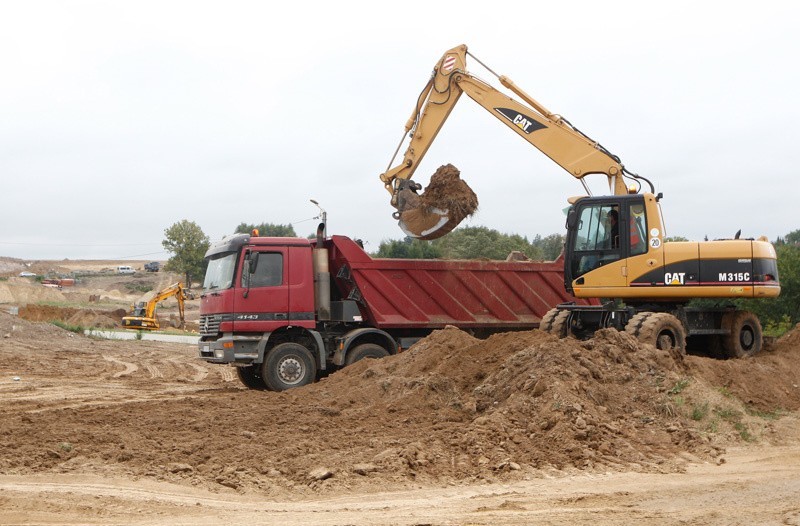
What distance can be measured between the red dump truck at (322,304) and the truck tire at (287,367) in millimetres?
18

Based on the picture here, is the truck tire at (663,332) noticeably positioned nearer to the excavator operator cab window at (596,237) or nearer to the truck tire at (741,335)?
the excavator operator cab window at (596,237)

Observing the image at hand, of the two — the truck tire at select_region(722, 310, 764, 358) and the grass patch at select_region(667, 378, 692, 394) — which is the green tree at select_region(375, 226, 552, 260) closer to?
the truck tire at select_region(722, 310, 764, 358)

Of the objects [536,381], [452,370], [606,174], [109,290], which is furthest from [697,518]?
[109,290]

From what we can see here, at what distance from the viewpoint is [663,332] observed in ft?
43.9

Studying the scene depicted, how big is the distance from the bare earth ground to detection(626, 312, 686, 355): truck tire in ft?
2.53

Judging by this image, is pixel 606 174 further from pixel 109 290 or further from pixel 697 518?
pixel 109 290

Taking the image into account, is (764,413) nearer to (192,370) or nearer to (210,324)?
(210,324)

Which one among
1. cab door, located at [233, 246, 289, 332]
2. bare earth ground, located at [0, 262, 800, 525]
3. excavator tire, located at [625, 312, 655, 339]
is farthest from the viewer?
cab door, located at [233, 246, 289, 332]

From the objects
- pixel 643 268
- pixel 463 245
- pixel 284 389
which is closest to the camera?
pixel 643 268

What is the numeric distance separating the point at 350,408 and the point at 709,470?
4747 millimetres

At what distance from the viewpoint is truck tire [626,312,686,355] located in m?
13.0

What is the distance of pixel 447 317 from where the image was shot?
53.9ft

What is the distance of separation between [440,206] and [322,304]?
111 inches

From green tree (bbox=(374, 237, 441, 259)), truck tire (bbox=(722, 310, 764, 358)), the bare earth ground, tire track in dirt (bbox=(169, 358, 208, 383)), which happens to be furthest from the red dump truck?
green tree (bbox=(374, 237, 441, 259))
